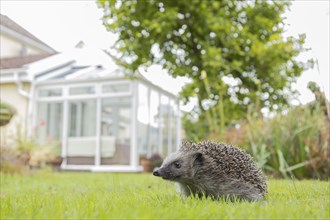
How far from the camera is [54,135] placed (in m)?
17.8

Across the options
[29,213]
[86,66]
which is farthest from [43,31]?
[86,66]

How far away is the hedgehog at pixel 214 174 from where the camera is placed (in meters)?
3.67

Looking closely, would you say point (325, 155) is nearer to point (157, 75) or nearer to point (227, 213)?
point (227, 213)

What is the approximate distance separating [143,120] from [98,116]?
5.62ft

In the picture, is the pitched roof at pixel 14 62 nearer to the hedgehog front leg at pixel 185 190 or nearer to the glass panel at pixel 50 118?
the glass panel at pixel 50 118

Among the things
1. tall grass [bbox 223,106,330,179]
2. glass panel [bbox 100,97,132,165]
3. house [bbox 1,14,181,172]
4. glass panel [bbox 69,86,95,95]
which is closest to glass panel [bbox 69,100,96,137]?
house [bbox 1,14,181,172]

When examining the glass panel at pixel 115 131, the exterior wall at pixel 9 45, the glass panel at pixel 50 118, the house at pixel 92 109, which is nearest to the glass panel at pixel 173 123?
the house at pixel 92 109

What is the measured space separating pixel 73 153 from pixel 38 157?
662 cm

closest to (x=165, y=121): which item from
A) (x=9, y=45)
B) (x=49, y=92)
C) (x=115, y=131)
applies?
(x=115, y=131)

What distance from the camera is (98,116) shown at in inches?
672

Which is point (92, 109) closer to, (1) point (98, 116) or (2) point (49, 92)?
(1) point (98, 116)

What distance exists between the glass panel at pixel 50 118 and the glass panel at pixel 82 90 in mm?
751

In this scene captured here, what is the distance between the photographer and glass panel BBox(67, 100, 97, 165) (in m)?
17.2

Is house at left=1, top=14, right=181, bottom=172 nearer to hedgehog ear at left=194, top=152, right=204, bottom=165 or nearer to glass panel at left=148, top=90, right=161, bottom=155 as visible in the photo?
glass panel at left=148, top=90, right=161, bottom=155
